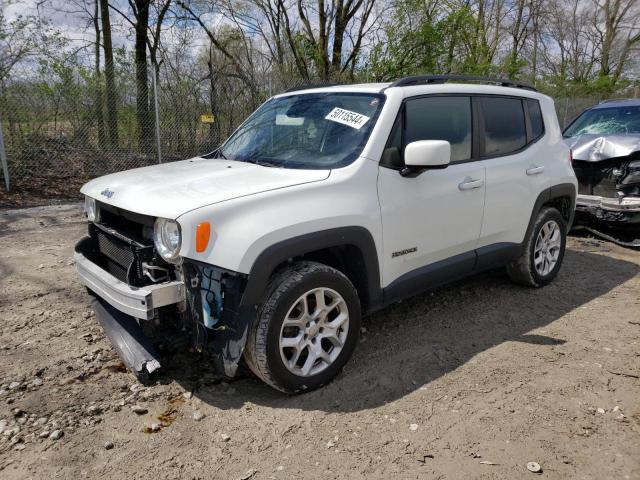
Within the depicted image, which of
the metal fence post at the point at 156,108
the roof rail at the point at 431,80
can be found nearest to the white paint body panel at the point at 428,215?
the roof rail at the point at 431,80

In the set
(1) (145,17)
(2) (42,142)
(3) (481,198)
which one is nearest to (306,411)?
(3) (481,198)

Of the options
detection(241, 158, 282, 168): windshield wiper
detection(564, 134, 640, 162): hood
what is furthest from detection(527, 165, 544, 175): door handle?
detection(564, 134, 640, 162): hood

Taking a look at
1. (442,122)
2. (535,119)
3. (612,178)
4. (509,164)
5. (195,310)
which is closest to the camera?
(195,310)

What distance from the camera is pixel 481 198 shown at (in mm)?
3791

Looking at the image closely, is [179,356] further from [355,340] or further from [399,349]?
[399,349]

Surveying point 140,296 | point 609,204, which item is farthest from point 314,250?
point 609,204

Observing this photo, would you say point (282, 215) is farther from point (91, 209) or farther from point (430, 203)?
point (91, 209)

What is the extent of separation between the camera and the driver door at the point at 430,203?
3.20m

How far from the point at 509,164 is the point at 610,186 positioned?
3104 mm

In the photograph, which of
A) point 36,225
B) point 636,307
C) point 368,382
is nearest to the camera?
point 368,382

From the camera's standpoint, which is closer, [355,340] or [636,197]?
[355,340]

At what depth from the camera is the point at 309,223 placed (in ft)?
9.04

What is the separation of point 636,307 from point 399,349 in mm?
2340

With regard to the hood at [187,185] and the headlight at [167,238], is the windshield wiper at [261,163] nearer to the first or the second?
the hood at [187,185]
